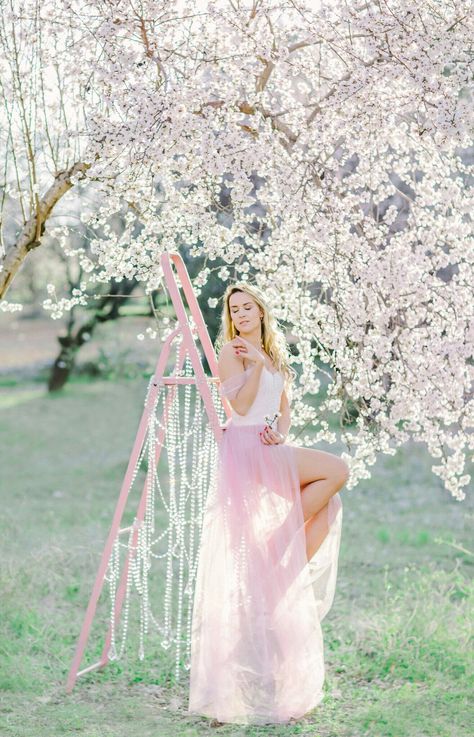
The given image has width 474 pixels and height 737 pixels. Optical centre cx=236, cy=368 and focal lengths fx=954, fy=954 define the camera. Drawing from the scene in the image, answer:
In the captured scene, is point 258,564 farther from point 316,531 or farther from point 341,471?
point 341,471

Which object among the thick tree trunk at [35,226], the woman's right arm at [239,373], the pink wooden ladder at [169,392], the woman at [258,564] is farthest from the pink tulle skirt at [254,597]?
the thick tree trunk at [35,226]

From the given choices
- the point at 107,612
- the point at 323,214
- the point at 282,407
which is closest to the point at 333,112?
the point at 323,214

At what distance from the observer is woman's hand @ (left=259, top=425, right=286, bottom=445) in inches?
159

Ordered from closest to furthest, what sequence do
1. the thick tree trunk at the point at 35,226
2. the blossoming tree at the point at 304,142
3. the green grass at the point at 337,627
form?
the blossoming tree at the point at 304,142 < the green grass at the point at 337,627 < the thick tree trunk at the point at 35,226

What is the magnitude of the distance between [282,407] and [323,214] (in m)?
0.89

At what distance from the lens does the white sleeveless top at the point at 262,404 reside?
4.14 metres

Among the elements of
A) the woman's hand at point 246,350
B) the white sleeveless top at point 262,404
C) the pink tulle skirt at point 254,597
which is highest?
the woman's hand at point 246,350

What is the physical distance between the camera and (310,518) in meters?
4.13

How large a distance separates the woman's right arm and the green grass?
1.36 metres

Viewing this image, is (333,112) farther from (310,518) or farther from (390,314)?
(310,518)

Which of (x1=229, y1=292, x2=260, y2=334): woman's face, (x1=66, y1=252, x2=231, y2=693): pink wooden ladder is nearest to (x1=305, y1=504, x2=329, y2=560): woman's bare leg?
(x1=66, y1=252, x2=231, y2=693): pink wooden ladder

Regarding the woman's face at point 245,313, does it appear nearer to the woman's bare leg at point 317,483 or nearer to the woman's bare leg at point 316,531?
the woman's bare leg at point 317,483

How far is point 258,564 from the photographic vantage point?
400 cm

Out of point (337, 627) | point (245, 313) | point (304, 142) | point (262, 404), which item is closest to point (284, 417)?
point (262, 404)
